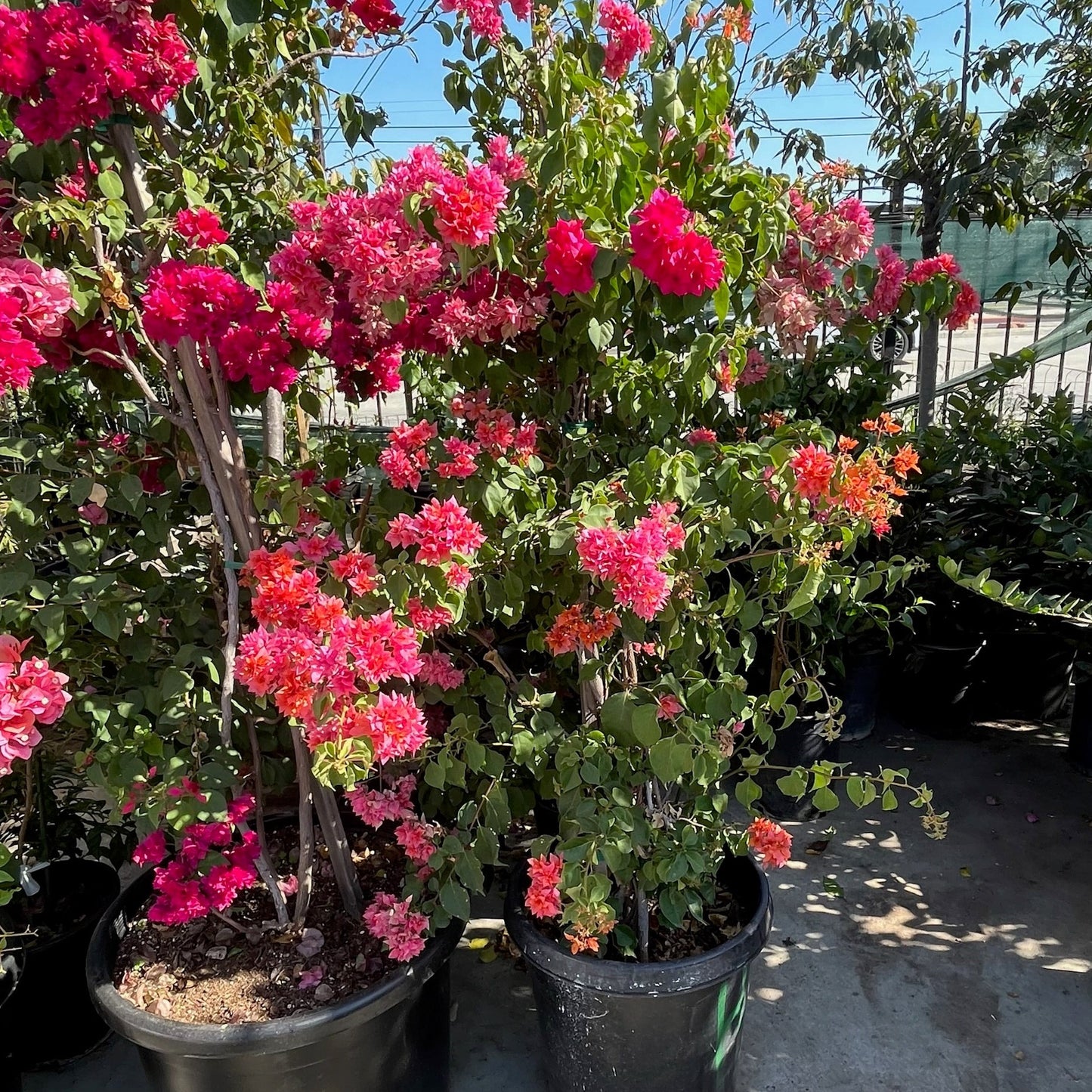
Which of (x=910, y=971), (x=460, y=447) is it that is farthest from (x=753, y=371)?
(x=910, y=971)

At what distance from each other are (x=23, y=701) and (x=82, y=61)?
79 centimetres

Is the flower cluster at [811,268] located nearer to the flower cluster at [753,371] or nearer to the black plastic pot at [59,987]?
the flower cluster at [753,371]

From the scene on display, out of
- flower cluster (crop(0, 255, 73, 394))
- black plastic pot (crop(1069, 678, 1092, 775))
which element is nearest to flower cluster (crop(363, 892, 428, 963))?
flower cluster (crop(0, 255, 73, 394))

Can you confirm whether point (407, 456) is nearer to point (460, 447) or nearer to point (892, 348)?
point (460, 447)

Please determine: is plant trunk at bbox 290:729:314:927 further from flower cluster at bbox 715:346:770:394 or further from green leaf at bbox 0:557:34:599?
flower cluster at bbox 715:346:770:394

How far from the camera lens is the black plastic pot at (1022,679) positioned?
298cm

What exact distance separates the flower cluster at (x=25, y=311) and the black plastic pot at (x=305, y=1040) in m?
1.00

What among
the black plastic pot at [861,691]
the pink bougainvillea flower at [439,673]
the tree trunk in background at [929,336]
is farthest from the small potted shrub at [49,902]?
the tree trunk in background at [929,336]

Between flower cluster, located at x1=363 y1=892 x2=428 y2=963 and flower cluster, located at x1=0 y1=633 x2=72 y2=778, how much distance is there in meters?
0.63

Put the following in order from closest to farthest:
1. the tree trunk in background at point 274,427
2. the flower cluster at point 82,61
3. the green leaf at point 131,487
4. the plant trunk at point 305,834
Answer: the flower cluster at point 82,61
the green leaf at point 131,487
the plant trunk at point 305,834
the tree trunk in background at point 274,427

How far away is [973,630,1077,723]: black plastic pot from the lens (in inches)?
117

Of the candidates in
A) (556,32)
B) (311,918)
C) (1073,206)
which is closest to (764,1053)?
(311,918)

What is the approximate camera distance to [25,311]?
111 centimetres

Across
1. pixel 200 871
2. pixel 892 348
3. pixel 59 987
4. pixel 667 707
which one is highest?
pixel 892 348
